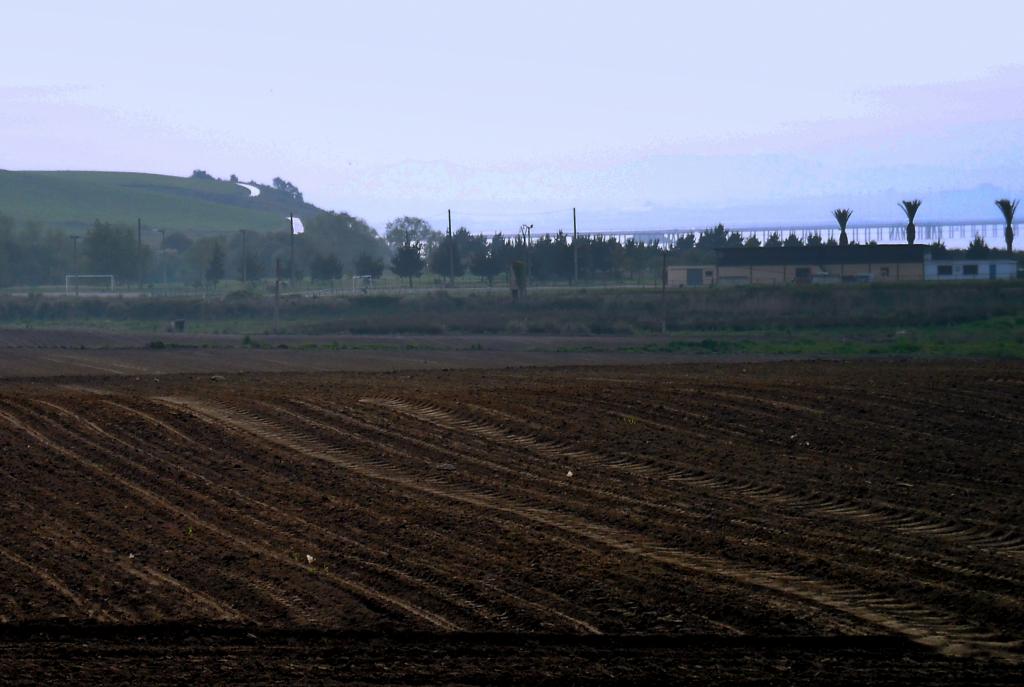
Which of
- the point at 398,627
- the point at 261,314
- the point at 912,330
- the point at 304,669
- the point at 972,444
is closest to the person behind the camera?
the point at 304,669

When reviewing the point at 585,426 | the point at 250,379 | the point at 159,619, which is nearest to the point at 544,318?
the point at 250,379

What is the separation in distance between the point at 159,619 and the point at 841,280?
69490mm

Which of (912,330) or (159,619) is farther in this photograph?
(912,330)

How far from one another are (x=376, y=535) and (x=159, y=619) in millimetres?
2954

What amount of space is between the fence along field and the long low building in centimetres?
5857

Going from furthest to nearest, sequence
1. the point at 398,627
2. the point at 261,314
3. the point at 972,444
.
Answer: the point at 261,314 < the point at 972,444 < the point at 398,627

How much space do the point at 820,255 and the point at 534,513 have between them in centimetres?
7378

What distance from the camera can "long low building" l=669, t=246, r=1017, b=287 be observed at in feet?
262

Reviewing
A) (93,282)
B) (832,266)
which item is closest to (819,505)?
(832,266)

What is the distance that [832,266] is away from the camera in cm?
8250

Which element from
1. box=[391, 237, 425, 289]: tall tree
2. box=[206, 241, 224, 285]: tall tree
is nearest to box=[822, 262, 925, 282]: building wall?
box=[391, 237, 425, 289]: tall tree

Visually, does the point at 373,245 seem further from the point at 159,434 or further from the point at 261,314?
the point at 159,434

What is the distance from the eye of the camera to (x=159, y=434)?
58.0 feet

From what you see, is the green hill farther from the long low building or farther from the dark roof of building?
the long low building
